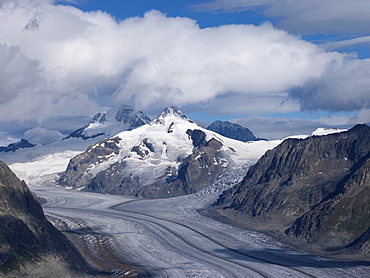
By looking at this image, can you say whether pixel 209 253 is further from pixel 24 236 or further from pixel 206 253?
pixel 24 236

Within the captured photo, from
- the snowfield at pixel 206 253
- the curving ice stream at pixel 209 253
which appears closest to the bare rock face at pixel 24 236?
the snowfield at pixel 206 253

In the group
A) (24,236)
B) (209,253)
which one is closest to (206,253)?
(209,253)

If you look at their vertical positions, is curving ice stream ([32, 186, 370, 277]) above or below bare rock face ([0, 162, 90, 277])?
below

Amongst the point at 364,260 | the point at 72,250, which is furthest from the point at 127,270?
the point at 364,260

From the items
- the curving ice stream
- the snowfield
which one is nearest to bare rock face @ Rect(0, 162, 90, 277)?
the snowfield

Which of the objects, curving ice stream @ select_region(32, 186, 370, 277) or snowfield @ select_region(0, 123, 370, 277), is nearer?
curving ice stream @ select_region(32, 186, 370, 277)

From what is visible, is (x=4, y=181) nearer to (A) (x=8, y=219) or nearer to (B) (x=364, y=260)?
(A) (x=8, y=219)

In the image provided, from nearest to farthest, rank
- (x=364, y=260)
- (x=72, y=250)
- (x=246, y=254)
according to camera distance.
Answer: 1. (x=72, y=250)
2. (x=364, y=260)
3. (x=246, y=254)

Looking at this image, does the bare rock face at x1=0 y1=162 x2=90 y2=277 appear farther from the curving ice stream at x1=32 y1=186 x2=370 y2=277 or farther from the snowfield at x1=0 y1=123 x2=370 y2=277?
the curving ice stream at x1=32 y1=186 x2=370 y2=277
